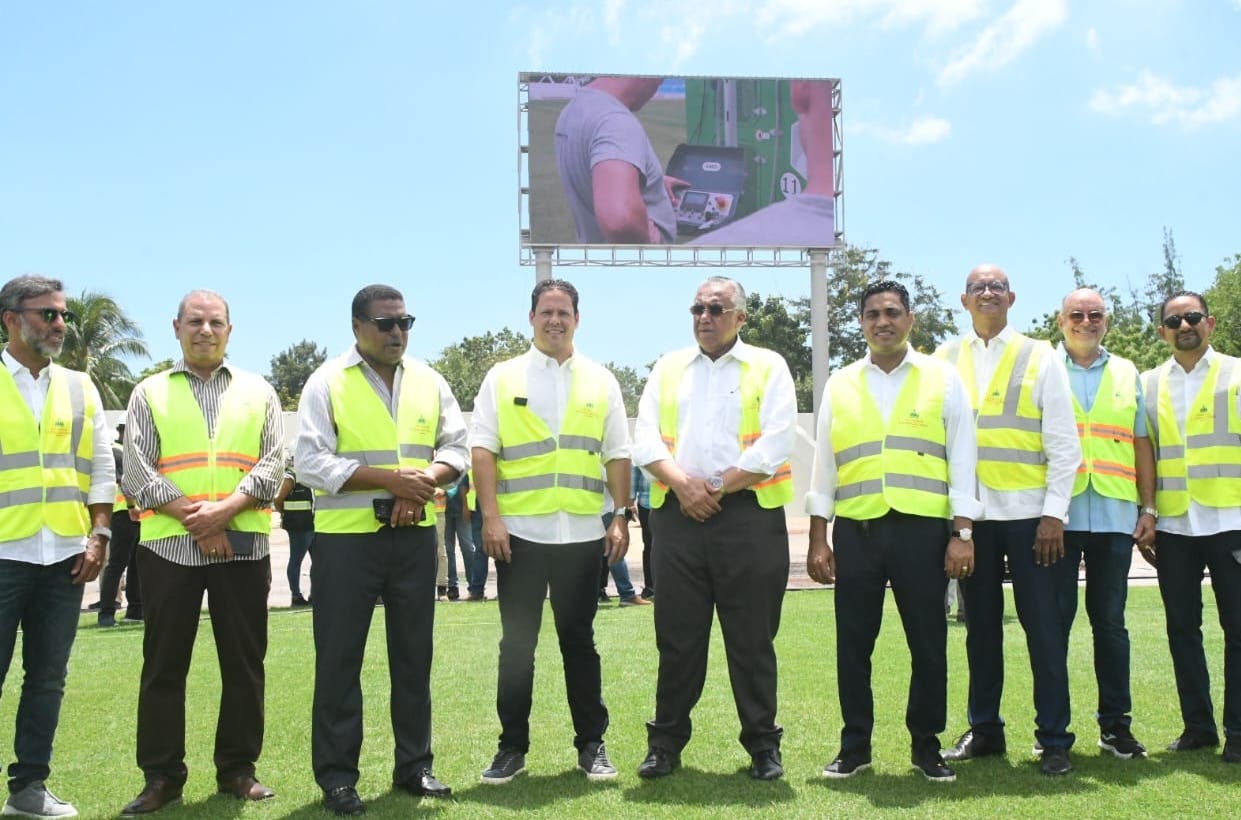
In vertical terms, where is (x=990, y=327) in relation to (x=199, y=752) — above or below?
above

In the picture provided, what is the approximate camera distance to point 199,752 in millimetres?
5730

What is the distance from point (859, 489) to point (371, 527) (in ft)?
7.24

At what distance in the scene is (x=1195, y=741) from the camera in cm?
553

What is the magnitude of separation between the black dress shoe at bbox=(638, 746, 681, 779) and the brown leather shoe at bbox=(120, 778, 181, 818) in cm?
203

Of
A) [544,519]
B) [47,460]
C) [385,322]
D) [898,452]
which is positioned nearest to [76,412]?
[47,460]

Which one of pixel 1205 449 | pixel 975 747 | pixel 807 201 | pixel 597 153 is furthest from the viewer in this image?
pixel 807 201

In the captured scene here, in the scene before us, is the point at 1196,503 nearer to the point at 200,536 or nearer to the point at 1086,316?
the point at 1086,316

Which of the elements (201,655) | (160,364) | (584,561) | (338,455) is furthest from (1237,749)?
(160,364)

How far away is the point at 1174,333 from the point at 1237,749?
6.68 feet

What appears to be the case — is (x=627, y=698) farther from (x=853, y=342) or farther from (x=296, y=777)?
(x=853, y=342)

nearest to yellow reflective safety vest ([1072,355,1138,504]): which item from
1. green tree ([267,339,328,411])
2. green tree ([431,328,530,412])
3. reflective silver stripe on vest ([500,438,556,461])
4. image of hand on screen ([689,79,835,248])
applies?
reflective silver stripe on vest ([500,438,556,461])

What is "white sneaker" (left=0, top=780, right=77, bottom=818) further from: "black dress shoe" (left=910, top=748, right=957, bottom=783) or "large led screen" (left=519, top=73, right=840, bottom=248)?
"large led screen" (left=519, top=73, right=840, bottom=248)

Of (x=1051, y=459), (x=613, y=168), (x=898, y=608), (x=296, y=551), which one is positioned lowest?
(x=296, y=551)

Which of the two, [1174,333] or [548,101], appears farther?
[548,101]
